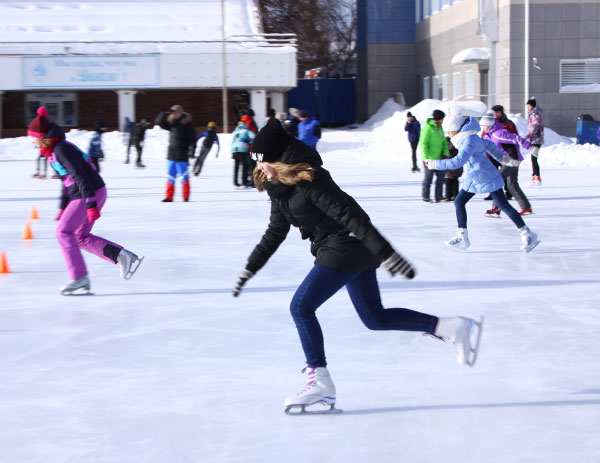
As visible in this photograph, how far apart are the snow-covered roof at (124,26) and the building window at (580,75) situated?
38.8ft

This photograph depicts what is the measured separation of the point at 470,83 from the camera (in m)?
32.3

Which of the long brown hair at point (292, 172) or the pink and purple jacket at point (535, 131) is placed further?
the pink and purple jacket at point (535, 131)

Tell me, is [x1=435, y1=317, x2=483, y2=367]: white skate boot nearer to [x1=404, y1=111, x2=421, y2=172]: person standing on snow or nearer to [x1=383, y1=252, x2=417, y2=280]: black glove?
[x1=383, y1=252, x2=417, y2=280]: black glove

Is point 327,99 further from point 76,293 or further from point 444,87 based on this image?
point 76,293

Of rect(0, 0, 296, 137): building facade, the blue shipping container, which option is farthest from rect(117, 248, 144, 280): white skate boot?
the blue shipping container

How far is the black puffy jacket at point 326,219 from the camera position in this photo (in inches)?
138

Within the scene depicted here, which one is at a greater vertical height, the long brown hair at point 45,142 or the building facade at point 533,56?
the building facade at point 533,56

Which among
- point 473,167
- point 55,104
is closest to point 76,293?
point 473,167

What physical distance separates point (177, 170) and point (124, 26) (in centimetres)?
2651

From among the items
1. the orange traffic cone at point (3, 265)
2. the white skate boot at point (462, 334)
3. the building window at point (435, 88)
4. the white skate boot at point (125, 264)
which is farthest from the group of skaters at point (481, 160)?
the building window at point (435, 88)

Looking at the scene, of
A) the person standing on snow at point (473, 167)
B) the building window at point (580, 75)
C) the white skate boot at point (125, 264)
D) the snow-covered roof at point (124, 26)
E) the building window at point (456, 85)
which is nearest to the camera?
the white skate boot at point (125, 264)

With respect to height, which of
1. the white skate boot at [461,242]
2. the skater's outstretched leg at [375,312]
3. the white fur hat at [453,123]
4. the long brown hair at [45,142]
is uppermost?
A: the white fur hat at [453,123]

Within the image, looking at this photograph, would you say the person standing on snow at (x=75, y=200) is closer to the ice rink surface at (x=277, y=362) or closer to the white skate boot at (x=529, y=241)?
the ice rink surface at (x=277, y=362)

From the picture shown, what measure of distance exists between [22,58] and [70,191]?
29.3 meters
